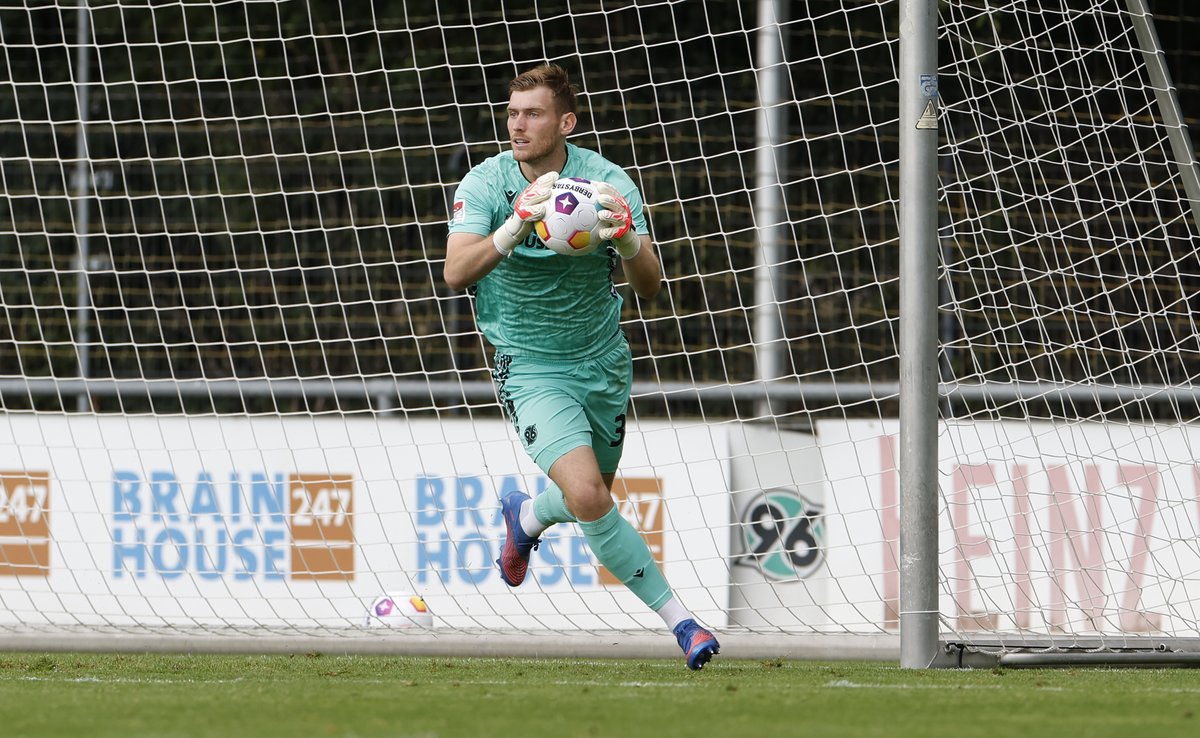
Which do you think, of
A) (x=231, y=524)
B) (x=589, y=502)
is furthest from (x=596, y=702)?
(x=231, y=524)

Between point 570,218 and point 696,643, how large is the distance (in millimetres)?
1146

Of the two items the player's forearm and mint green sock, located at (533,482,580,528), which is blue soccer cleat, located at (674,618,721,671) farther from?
the player's forearm

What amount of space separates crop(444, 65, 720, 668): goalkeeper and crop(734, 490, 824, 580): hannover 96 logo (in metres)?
2.26

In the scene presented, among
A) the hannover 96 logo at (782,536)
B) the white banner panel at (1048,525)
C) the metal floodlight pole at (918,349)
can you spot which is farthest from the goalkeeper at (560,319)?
the hannover 96 logo at (782,536)

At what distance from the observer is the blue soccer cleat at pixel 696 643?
432 centimetres

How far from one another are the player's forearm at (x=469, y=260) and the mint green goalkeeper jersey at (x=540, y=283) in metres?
0.15

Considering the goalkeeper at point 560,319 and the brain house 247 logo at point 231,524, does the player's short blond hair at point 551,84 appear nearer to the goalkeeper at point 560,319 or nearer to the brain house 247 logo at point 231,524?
the goalkeeper at point 560,319

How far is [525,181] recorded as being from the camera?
462 centimetres

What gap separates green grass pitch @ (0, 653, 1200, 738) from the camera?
3168mm

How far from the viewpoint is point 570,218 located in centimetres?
417

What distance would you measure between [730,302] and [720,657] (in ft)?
11.5

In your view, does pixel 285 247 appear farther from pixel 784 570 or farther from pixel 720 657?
pixel 720 657

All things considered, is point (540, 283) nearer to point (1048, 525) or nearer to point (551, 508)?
point (551, 508)

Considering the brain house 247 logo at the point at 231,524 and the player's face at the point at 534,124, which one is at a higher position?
the player's face at the point at 534,124
